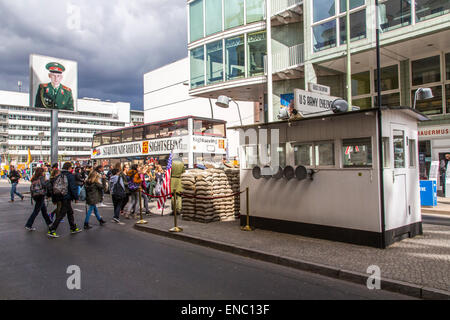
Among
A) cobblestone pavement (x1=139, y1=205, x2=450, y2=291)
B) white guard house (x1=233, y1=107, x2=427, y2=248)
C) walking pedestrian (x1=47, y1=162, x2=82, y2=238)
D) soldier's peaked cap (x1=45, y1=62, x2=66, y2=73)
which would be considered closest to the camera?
cobblestone pavement (x1=139, y1=205, x2=450, y2=291)

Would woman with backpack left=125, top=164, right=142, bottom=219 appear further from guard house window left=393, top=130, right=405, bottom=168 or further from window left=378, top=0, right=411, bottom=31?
window left=378, top=0, right=411, bottom=31

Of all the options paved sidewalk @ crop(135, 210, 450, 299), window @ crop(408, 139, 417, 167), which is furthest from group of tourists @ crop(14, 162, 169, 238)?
window @ crop(408, 139, 417, 167)

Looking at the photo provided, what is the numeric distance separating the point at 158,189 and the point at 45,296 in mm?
10296

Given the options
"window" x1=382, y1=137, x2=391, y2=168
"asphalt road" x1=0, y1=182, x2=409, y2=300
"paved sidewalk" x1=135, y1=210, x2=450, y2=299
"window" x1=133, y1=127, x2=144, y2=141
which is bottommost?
"asphalt road" x1=0, y1=182, x2=409, y2=300

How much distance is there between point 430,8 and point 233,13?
39.1ft

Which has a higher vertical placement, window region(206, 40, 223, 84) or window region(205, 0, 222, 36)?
window region(205, 0, 222, 36)

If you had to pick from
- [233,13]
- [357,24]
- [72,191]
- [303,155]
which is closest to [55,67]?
[233,13]

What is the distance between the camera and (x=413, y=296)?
4438mm

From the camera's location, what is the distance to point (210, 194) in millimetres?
9953

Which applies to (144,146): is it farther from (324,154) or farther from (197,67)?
(324,154)

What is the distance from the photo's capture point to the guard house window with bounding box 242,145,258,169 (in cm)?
874

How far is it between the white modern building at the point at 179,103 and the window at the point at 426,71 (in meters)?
25.7

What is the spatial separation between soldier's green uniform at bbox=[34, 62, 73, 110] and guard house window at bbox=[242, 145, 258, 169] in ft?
80.1
